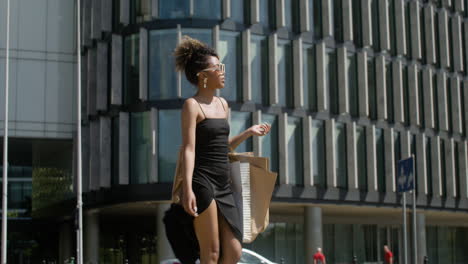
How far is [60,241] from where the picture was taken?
Result: 51.2m

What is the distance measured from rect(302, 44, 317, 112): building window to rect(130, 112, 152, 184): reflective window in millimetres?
6998

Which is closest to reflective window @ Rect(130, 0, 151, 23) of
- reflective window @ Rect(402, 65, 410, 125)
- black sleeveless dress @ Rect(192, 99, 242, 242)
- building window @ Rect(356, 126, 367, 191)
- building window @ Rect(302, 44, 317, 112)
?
building window @ Rect(302, 44, 317, 112)

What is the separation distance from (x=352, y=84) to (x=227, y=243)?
3384cm

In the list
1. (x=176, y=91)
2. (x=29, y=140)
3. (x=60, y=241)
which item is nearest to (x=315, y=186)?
(x=176, y=91)

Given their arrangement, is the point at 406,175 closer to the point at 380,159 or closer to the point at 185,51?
the point at 185,51

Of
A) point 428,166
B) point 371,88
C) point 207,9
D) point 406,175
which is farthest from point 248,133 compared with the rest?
point 428,166

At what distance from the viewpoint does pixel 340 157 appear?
122ft

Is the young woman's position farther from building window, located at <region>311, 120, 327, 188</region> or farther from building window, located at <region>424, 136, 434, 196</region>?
building window, located at <region>424, 136, 434, 196</region>

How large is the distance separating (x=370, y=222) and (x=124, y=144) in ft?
66.1

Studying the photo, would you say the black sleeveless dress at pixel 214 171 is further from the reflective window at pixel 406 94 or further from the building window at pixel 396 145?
the reflective window at pixel 406 94

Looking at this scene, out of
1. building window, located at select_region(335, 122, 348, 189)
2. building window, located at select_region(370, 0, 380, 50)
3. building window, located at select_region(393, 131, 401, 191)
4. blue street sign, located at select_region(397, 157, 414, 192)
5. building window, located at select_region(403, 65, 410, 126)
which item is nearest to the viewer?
blue street sign, located at select_region(397, 157, 414, 192)

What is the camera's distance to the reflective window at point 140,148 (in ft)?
111

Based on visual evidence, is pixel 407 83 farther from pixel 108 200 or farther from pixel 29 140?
pixel 29 140

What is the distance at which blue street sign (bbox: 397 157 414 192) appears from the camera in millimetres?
15931
